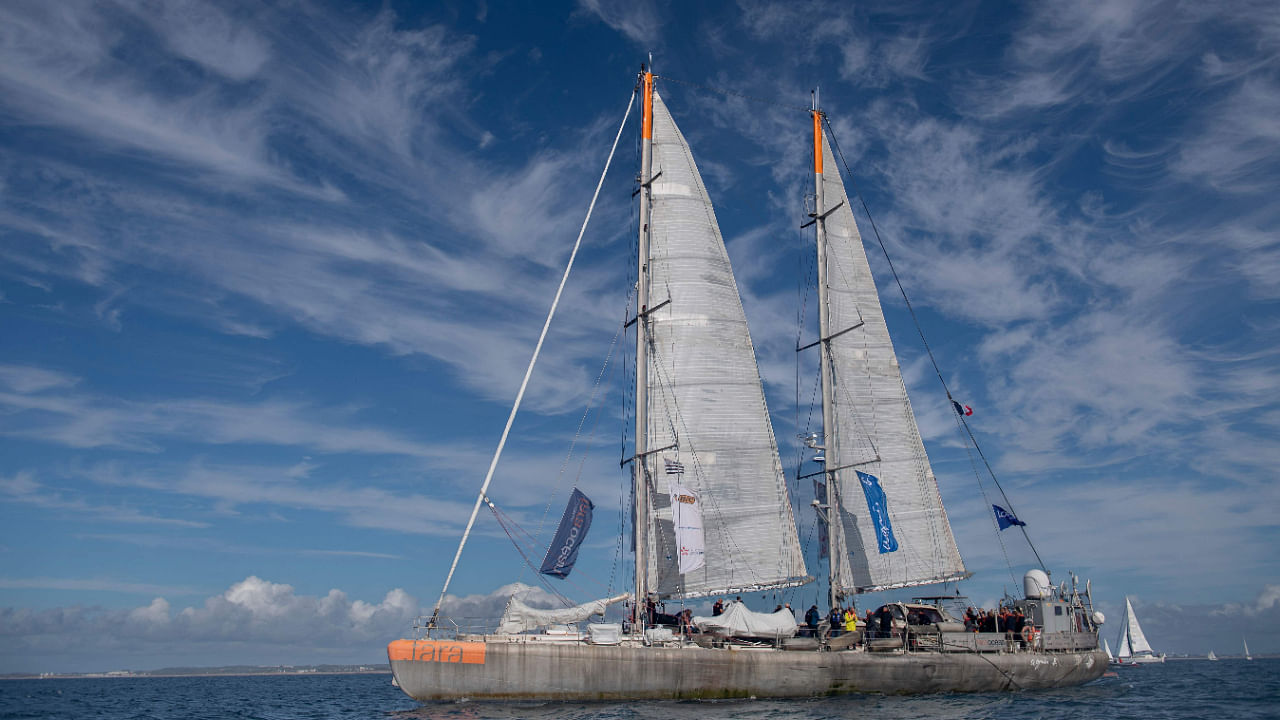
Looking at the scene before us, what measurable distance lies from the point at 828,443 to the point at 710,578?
30.5ft

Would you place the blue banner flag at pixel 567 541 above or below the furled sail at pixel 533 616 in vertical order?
above

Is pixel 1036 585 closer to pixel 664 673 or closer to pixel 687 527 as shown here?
pixel 687 527

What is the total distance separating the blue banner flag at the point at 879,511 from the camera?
37312 mm

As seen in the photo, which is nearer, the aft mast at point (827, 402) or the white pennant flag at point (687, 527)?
the white pennant flag at point (687, 527)

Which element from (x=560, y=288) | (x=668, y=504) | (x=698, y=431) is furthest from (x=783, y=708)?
(x=560, y=288)

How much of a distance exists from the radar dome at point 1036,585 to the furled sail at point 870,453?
2.61 metres

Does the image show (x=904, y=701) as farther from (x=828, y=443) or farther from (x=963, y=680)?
(x=828, y=443)

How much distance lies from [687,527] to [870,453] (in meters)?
11.3

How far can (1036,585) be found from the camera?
3659cm

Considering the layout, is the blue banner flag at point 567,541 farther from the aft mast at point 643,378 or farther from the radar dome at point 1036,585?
the radar dome at point 1036,585

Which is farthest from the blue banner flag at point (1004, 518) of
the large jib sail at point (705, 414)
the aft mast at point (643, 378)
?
the aft mast at point (643, 378)

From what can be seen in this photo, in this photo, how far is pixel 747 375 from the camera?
35812mm

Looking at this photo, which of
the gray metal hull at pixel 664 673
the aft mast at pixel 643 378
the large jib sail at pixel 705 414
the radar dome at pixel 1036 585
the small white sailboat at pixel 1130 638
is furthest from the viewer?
the small white sailboat at pixel 1130 638

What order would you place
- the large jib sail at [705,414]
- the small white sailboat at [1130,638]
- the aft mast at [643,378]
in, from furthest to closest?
the small white sailboat at [1130,638], the large jib sail at [705,414], the aft mast at [643,378]
